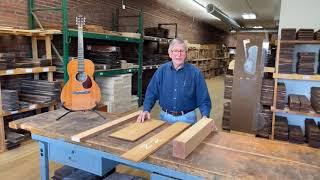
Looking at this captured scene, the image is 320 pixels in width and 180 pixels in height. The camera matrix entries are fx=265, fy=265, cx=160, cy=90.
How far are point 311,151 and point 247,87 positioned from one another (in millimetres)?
2493

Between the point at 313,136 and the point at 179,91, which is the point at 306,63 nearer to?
the point at 313,136

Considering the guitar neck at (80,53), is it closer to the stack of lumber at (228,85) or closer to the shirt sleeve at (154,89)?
the shirt sleeve at (154,89)

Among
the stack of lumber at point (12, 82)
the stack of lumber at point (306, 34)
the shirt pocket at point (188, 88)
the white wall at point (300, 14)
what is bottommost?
the stack of lumber at point (12, 82)

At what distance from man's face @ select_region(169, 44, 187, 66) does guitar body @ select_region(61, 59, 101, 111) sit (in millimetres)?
1805

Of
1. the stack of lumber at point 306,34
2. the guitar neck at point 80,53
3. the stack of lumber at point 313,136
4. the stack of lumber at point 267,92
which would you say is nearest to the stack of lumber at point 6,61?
the guitar neck at point 80,53

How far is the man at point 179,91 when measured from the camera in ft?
8.18

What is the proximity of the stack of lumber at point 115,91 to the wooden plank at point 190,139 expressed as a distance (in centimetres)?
360

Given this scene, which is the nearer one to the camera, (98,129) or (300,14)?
(98,129)

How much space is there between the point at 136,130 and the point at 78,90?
2.27m

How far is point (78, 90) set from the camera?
3.88 metres

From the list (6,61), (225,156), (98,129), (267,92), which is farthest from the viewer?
(267,92)

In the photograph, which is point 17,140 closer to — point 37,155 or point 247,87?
point 37,155

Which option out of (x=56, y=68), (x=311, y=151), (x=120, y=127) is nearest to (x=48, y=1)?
(x=56, y=68)

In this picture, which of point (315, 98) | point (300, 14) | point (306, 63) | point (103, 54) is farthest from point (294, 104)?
point (103, 54)
